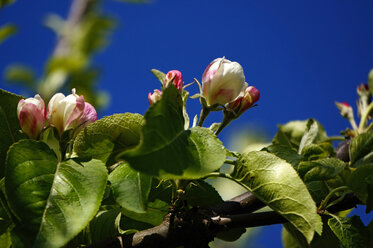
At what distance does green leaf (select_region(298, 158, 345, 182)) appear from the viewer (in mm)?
657

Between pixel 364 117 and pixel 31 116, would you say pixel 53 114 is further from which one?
pixel 364 117

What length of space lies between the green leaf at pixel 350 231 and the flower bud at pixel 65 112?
0.43m

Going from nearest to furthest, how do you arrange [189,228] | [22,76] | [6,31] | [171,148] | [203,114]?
1. [171,148]
2. [189,228]
3. [203,114]
4. [6,31]
5. [22,76]

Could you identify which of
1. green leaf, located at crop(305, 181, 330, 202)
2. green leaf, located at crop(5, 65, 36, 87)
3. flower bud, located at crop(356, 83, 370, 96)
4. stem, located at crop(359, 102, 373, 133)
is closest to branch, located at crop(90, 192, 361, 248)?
green leaf, located at crop(305, 181, 330, 202)

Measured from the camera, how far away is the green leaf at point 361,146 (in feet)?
2.70

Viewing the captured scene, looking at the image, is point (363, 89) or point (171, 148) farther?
point (363, 89)

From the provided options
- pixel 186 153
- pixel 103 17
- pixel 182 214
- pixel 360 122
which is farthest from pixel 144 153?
pixel 103 17

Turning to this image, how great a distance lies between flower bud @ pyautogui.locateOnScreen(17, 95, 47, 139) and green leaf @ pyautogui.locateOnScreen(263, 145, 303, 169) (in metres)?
0.37

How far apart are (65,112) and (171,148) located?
9.6 inches

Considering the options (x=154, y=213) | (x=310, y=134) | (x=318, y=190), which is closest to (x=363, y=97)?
(x=310, y=134)

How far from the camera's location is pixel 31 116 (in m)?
0.64

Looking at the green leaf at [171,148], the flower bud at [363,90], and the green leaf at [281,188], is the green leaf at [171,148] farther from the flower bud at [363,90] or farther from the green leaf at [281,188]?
the flower bud at [363,90]

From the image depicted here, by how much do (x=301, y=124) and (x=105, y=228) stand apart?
2.67 ft

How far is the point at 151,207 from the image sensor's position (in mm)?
669
